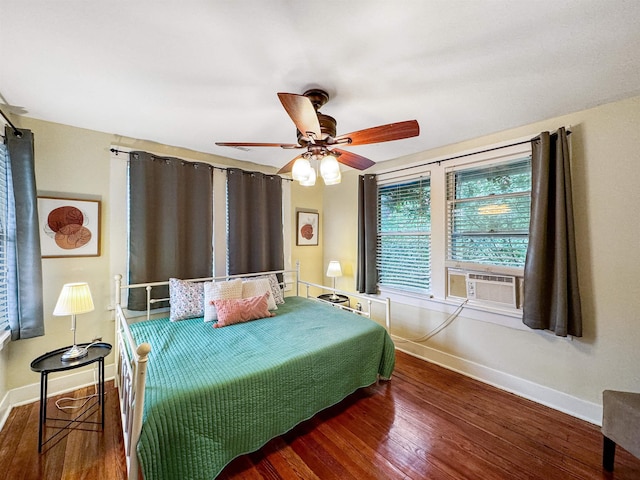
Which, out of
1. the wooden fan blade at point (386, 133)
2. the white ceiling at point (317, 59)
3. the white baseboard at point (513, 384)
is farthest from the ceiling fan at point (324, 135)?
the white baseboard at point (513, 384)

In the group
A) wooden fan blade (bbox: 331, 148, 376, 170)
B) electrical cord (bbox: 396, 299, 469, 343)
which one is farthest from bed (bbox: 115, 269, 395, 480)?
wooden fan blade (bbox: 331, 148, 376, 170)

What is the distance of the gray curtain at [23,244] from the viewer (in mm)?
1972

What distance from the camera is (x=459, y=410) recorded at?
2.13 metres

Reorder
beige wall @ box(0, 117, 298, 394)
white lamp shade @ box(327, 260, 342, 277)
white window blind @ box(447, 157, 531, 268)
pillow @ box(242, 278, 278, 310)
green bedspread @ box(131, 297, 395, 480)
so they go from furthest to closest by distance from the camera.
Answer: white lamp shade @ box(327, 260, 342, 277), pillow @ box(242, 278, 278, 310), white window blind @ box(447, 157, 531, 268), beige wall @ box(0, 117, 298, 394), green bedspread @ box(131, 297, 395, 480)

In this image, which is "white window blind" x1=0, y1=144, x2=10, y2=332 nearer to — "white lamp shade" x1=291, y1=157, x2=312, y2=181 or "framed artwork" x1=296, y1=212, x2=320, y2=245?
"white lamp shade" x1=291, y1=157, x2=312, y2=181

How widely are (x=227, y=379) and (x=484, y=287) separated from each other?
238cm

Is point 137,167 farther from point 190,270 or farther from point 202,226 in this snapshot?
point 190,270

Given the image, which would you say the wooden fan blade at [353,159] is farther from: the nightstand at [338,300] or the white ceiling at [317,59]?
the nightstand at [338,300]

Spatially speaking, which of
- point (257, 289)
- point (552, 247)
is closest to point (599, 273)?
point (552, 247)

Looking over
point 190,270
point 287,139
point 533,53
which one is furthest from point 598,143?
point 190,270

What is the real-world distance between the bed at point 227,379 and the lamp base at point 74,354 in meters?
0.27

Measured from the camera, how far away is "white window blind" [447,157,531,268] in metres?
2.37

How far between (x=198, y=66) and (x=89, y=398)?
2730 mm

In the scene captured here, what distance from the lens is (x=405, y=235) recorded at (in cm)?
327
